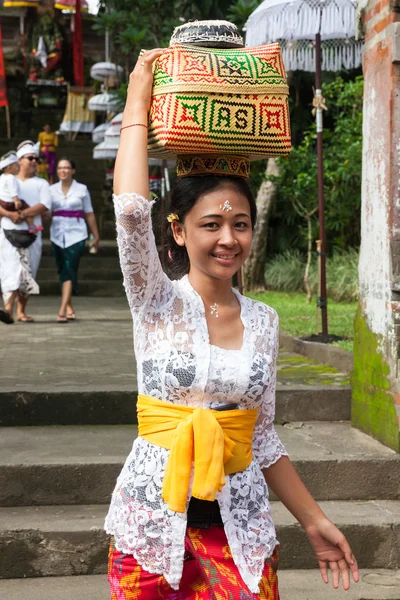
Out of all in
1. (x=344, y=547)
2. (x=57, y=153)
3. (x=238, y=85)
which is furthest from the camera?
(x=57, y=153)

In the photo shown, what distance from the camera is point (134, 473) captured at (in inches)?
96.3

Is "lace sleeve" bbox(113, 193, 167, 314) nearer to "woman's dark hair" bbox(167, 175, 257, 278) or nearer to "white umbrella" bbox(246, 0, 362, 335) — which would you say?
"woman's dark hair" bbox(167, 175, 257, 278)

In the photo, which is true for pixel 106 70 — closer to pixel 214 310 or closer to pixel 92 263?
pixel 92 263

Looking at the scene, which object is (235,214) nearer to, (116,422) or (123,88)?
(116,422)

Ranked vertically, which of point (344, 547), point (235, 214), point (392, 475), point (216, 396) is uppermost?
point (235, 214)

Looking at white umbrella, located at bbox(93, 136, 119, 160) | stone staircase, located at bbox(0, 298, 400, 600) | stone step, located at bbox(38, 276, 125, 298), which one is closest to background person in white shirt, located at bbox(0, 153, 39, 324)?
stone staircase, located at bbox(0, 298, 400, 600)

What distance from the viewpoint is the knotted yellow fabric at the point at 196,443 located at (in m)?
2.34

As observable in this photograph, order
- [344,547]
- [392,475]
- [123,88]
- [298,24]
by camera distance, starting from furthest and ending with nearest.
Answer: [123,88]
[298,24]
[392,475]
[344,547]

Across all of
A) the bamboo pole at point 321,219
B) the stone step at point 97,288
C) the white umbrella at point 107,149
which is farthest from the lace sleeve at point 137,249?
the white umbrella at point 107,149

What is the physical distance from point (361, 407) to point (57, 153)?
50.7ft

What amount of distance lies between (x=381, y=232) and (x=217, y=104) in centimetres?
312

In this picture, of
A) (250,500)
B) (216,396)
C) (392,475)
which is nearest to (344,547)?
(250,500)

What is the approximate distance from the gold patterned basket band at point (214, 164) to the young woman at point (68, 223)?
7.50 m

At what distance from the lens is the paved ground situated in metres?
6.25
